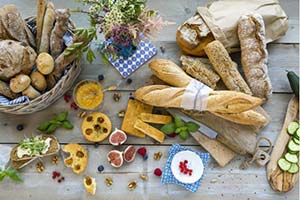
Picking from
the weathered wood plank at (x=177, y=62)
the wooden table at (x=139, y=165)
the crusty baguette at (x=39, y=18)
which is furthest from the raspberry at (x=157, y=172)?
the crusty baguette at (x=39, y=18)

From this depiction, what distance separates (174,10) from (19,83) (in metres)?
0.79

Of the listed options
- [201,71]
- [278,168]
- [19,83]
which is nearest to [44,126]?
[19,83]

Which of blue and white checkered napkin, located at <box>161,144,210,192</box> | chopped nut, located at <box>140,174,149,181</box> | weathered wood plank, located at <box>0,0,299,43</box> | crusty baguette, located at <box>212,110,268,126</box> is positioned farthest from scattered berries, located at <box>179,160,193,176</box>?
weathered wood plank, located at <box>0,0,299,43</box>

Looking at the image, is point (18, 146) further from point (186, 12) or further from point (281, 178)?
point (281, 178)

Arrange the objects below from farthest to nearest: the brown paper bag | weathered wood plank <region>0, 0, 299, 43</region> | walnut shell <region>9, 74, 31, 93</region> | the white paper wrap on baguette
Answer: weathered wood plank <region>0, 0, 299, 43</region>
the brown paper bag
the white paper wrap on baguette
walnut shell <region>9, 74, 31, 93</region>

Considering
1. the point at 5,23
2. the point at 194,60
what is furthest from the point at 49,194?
the point at 194,60

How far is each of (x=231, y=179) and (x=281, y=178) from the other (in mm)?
199

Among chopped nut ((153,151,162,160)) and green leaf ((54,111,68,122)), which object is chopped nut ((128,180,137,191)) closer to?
chopped nut ((153,151,162,160))

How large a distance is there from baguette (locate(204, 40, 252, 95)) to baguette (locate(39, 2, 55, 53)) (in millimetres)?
624

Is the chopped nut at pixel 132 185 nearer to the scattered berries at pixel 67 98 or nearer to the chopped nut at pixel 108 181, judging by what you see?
the chopped nut at pixel 108 181

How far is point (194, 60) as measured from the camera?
182 centimetres

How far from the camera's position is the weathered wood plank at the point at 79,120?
1.81 metres

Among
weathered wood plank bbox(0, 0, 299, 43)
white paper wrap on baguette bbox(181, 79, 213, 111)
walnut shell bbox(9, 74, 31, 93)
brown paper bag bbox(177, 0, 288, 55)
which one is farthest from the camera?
weathered wood plank bbox(0, 0, 299, 43)

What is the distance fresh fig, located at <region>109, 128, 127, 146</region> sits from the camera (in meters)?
1.77
